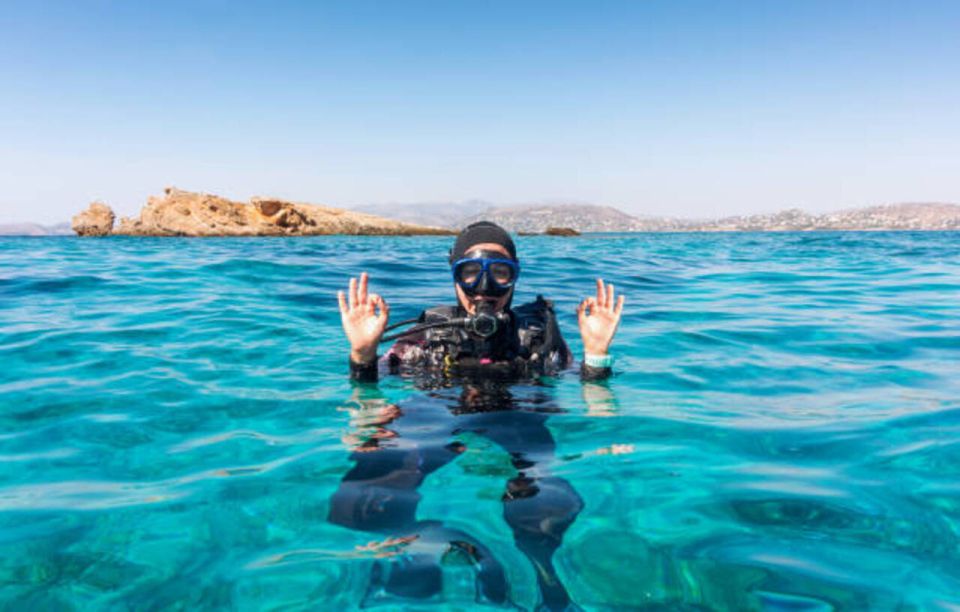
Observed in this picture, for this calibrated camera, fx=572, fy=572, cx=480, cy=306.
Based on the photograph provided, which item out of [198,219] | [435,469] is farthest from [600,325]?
[198,219]

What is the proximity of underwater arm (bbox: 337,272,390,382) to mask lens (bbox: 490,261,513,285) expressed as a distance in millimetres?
859

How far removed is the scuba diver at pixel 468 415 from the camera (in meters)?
2.33

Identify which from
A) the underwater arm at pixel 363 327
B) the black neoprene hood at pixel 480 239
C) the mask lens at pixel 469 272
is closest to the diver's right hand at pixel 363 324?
the underwater arm at pixel 363 327

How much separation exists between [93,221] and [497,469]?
182 ft

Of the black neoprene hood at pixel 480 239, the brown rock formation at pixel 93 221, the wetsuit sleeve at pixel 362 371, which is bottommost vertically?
the wetsuit sleeve at pixel 362 371

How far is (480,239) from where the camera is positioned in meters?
4.44

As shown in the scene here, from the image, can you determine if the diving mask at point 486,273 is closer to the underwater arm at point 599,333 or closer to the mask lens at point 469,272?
the mask lens at point 469,272

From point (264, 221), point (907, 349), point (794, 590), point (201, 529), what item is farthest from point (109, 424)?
point (264, 221)

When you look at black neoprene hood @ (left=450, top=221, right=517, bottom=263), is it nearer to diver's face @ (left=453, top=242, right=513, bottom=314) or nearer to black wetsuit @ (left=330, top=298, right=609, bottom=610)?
diver's face @ (left=453, top=242, right=513, bottom=314)

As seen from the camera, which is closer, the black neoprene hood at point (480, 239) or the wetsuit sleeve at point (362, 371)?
the wetsuit sleeve at point (362, 371)

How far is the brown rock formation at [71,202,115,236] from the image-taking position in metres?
47.3

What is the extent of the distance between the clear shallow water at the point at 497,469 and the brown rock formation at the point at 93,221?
159ft

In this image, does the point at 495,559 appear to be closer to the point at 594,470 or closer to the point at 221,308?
the point at 594,470

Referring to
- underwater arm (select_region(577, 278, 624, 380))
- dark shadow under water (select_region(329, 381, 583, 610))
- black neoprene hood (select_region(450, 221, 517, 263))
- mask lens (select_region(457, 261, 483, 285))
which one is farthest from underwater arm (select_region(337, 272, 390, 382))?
underwater arm (select_region(577, 278, 624, 380))
